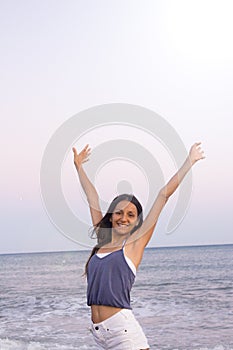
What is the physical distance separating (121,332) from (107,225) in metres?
0.71

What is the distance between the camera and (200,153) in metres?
3.61

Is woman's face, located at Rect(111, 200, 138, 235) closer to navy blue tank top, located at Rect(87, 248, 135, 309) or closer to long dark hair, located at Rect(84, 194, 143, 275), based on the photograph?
long dark hair, located at Rect(84, 194, 143, 275)

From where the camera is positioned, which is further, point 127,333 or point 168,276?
point 168,276

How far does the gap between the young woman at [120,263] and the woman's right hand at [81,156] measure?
0.59 meters

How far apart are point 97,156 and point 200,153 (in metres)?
0.93

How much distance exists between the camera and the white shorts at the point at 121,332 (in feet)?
10.8

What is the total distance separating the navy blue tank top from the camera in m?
3.38

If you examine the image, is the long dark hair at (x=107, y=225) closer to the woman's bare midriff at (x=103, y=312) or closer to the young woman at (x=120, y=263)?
the young woman at (x=120, y=263)

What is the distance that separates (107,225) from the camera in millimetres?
3732

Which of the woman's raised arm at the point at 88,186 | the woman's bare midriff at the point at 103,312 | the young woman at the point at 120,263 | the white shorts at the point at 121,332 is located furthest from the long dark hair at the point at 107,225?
the white shorts at the point at 121,332

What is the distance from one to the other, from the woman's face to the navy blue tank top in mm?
172

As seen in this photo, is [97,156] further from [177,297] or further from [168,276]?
[168,276]

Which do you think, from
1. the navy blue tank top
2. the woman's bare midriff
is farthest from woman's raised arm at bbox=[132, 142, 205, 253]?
the woman's bare midriff

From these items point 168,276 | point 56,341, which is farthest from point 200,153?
point 168,276
